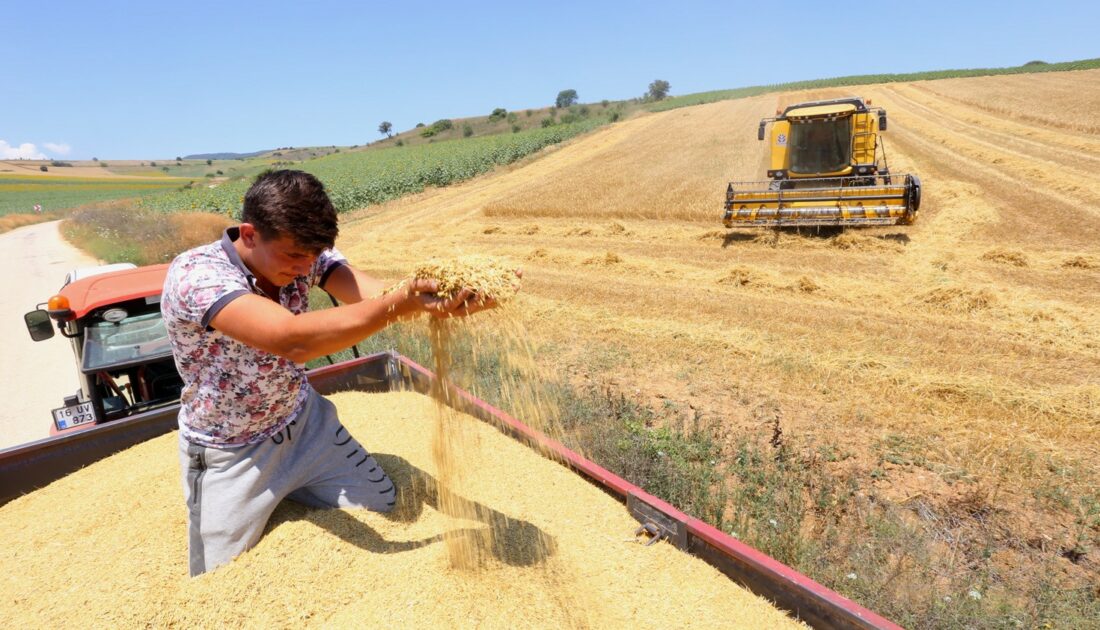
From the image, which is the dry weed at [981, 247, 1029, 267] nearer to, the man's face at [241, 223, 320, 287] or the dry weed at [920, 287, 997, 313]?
the dry weed at [920, 287, 997, 313]

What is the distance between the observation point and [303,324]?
1957 millimetres

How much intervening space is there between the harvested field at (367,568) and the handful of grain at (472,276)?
1.26 meters

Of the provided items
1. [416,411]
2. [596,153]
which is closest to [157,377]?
[416,411]

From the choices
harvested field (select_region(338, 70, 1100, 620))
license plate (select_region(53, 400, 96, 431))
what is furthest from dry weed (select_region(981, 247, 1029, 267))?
license plate (select_region(53, 400, 96, 431))

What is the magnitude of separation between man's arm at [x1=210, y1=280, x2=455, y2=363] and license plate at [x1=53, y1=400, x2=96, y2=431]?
2529 mm

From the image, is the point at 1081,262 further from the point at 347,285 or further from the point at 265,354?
the point at 265,354

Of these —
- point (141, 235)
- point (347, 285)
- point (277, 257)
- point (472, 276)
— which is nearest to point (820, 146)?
point (347, 285)

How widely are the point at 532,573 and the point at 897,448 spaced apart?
9.89ft

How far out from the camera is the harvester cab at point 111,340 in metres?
3.62

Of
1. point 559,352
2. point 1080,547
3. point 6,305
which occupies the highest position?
point 6,305

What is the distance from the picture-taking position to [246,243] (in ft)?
7.34

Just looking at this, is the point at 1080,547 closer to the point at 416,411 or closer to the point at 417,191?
the point at 416,411

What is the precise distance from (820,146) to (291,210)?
12.2 m

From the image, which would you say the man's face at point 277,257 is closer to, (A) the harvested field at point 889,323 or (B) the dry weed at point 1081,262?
(A) the harvested field at point 889,323
